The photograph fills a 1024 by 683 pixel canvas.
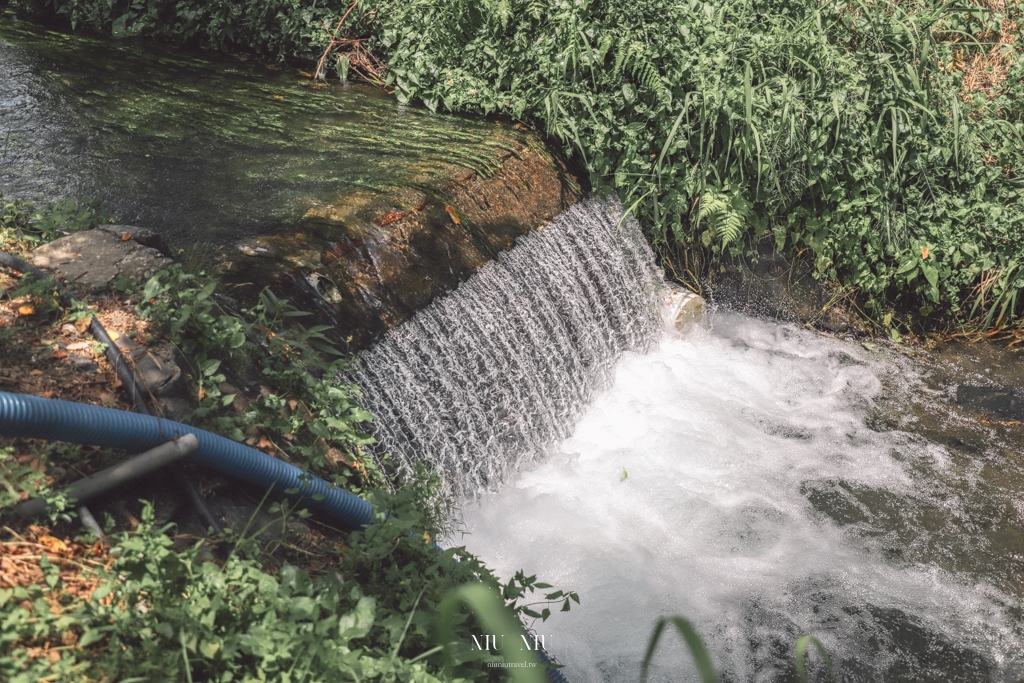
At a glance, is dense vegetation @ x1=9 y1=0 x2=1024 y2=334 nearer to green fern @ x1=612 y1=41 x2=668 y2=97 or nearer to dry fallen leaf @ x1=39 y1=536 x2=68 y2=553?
green fern @ x1=612 y1=41 x2=668 y2=97

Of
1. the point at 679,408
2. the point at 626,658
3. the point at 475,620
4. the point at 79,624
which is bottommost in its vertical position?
the point at 626,658

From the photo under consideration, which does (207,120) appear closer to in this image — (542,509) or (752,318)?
(542,509)

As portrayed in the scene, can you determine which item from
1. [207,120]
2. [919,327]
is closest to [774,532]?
[919,327]

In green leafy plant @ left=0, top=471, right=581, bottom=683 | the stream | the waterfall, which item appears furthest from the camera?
the waterfall

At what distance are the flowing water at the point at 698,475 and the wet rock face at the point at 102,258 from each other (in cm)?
104

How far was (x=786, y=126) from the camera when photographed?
5.47 metres

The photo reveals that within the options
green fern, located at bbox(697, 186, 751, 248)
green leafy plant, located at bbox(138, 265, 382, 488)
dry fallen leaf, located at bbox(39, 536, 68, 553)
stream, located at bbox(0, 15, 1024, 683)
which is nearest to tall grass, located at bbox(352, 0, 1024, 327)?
green fern, located at bbox(697, 186, 751, 248)

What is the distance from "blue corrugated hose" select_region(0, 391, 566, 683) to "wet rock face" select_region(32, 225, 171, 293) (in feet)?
3.24

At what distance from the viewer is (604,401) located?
17.2ft

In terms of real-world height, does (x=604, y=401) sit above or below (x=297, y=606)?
below

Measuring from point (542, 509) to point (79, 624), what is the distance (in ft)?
8.56

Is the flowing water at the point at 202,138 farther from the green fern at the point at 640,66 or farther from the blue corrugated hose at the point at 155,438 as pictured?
the blue corrugated hose at the point at 155,438

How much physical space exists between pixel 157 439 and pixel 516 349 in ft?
8.15

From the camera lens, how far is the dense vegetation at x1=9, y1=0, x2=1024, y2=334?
18.1ft
